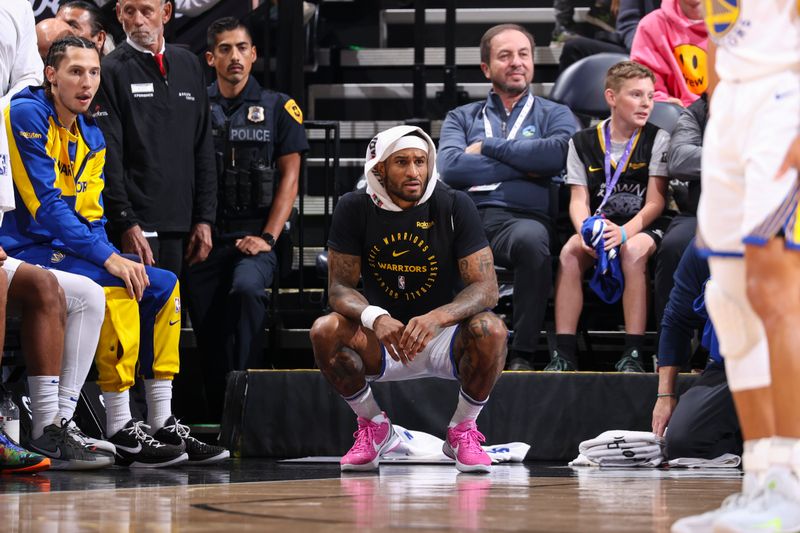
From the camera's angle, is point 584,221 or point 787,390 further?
point 584,221

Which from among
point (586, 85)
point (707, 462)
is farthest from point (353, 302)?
point (586, 85)

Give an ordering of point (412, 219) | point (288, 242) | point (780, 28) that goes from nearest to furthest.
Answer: point (780, 28)
point (412, 219)
point (288, 242)

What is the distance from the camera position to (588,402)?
5.46 m

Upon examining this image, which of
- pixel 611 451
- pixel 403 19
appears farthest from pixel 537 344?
pixel 403 19

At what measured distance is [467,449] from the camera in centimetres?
463

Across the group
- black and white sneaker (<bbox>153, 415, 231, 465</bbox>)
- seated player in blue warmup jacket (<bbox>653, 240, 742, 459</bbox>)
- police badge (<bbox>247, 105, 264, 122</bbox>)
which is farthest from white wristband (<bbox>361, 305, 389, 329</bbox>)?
police badge (<bbox>247, 105, 264, 122</bbox>)

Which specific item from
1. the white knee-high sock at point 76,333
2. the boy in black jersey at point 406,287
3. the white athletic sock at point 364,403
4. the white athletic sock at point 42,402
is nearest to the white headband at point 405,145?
the boy in black jersey at point 406,287

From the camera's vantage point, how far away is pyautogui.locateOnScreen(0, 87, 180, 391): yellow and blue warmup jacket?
4.97 meters

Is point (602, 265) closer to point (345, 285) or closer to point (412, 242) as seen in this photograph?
point (412, 242)

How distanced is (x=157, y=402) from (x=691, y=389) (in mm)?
2262

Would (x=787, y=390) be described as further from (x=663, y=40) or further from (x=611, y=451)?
(x=663, y=40)

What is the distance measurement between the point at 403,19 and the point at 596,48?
1.70 metres

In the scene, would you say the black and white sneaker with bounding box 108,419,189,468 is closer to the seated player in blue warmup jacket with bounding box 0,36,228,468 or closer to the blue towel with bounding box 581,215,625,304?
the seated player in blue warmup jacket with bounding box 0,36,228,468

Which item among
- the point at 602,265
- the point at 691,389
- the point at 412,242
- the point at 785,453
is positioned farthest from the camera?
the point at 602,265
